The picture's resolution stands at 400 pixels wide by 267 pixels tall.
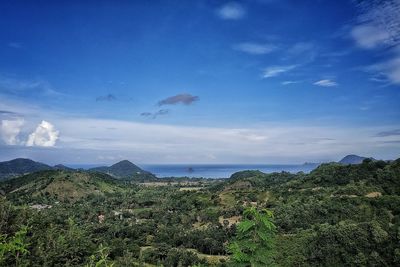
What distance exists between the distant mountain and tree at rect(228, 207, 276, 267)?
408 ft

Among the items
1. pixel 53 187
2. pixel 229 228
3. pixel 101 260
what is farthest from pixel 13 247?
pixel 53 187

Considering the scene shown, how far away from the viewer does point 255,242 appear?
11.2 metres

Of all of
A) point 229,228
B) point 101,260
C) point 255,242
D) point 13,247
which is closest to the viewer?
point 101,260

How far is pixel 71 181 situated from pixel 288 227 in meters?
107

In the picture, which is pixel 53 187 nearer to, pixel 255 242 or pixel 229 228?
pixel 229 228

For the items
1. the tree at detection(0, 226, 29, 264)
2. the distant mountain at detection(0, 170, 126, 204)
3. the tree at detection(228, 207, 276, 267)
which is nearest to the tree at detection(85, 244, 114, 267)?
the tree at detection(0, 226, 29, 264)

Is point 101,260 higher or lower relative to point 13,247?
higher

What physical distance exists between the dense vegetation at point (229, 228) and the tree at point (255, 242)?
0.03 m

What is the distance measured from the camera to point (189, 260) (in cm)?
5031

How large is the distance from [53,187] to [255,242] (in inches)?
5557

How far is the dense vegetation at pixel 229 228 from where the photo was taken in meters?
12.1

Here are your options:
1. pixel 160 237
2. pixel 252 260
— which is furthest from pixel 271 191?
pixel 252 260

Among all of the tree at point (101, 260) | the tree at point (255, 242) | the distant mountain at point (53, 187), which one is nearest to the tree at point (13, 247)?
the tree at point (101, 260)

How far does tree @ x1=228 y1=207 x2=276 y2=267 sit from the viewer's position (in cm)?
1099
